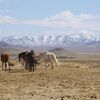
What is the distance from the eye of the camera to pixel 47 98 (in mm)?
17641

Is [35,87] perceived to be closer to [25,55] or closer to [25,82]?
[25,82]

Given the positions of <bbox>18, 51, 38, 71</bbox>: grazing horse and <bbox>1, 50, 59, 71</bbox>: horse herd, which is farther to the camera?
<bbox>1, 50, 59, 71</bbox>: horse herd

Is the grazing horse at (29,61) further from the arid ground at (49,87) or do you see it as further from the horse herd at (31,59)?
the arid ground at (49,87)

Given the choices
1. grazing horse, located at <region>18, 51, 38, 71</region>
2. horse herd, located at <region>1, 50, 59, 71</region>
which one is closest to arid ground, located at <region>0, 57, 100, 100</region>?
grazing horse, located at <region>18, 51, 38, 71</region>

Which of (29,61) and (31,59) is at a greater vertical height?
(31,59)

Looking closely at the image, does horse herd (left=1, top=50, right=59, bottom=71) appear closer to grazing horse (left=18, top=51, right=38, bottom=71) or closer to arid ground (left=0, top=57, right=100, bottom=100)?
grazing horse (left=18, top=51, right=38, bottom=71)

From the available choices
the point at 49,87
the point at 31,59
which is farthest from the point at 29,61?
the point at 49,87

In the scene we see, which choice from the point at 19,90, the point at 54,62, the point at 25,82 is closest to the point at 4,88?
the point at 19,90

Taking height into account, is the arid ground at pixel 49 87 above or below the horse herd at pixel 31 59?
below

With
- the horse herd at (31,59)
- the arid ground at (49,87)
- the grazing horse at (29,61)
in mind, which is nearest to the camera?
the arid ground at (49,87)

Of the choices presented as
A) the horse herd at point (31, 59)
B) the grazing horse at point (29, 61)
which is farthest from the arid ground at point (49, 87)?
the horse herd at point (31, 59)

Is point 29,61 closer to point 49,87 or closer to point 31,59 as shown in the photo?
point 31,59

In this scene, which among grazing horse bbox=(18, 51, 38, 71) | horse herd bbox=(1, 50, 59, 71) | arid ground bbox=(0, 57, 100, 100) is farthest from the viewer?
horse herd bbox=(1, 50, 59, 71)

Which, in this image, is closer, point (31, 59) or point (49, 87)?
point (49, 87)
